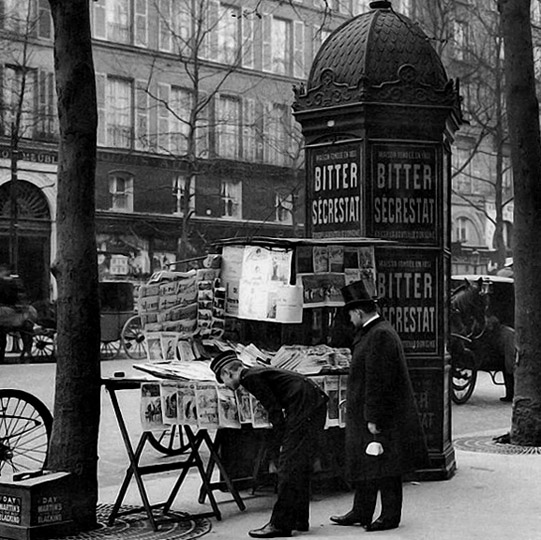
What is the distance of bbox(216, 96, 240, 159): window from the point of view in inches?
1624

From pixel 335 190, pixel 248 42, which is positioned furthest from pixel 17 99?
pixel 335 190

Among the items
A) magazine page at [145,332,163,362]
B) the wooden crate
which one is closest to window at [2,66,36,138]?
magazine page at [145,332,163,362]

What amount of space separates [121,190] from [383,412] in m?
31.9

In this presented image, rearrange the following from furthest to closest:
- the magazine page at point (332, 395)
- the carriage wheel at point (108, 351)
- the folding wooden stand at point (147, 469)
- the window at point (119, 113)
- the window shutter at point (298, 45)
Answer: the window shutter at point (298, 45) < the window at point (119, 113) < the carriage wheel at point (108, 351) < the magazine page at point (332, 395) < the folding wooden stand at point (147, 469)

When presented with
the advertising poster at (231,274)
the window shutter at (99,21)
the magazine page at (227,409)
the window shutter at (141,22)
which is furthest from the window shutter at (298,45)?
the magazine page at (227,409)

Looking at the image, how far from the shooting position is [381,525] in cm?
740

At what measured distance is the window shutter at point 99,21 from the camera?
3762cm

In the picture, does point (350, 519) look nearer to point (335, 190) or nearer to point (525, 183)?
point (335, 190)

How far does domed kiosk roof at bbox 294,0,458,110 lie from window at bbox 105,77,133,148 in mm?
28592

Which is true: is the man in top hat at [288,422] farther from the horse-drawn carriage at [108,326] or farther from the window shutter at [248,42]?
the window shutter at [248,42]

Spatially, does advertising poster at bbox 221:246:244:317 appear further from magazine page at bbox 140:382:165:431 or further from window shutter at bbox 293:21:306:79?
window shutter at bbox 293:21:306:79

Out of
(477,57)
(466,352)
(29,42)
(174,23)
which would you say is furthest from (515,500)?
(174,23)

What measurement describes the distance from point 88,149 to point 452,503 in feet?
12.5

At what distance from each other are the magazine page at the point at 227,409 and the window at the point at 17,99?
25.1 m
